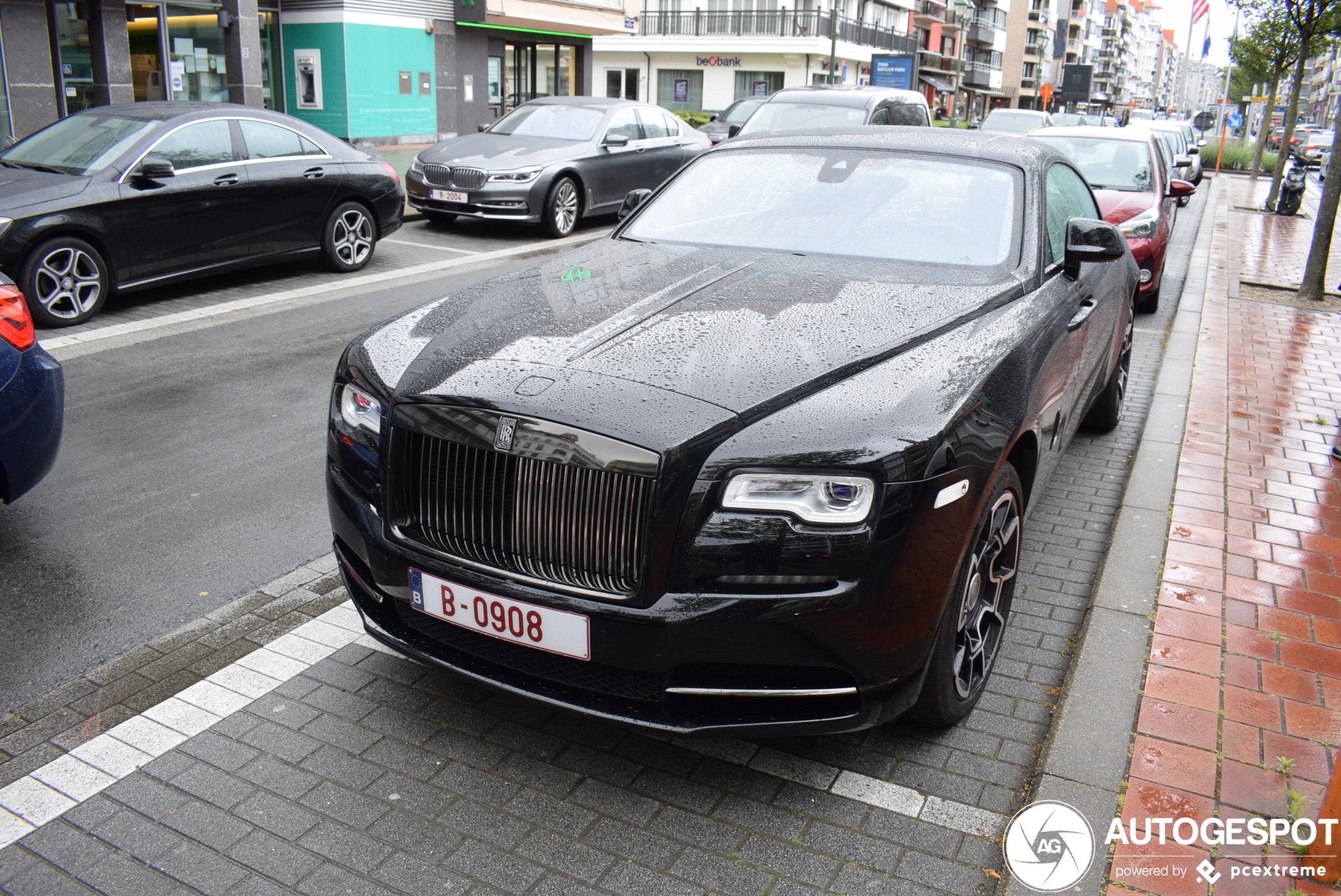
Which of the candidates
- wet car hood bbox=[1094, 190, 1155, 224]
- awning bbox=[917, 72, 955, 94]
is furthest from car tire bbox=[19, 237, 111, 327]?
awning bbox=[917, 72, 955, 94]

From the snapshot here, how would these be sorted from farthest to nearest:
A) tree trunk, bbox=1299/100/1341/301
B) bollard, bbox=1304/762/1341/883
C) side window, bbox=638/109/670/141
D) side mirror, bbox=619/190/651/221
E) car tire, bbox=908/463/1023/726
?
side window, bbox=638/109/670/141
tree trunk, bbox=1299/100/1341/301
side mirror, bbox=619/190/651/221
car tire, bbox=908/463/1023/726
bollard, bbox=1304/762/1341/883

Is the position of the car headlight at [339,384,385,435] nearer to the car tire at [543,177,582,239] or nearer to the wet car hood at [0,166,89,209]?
the wet car hood at [0,166,89,209]

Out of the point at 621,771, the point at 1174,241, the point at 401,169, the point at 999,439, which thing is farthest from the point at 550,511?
the point at 401,169

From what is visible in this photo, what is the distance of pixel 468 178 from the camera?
1257cm

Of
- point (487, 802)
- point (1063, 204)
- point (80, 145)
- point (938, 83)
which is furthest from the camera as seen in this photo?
point (938, 83)

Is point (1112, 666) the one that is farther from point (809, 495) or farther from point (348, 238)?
point (348, 238)

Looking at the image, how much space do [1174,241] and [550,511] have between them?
16638mm

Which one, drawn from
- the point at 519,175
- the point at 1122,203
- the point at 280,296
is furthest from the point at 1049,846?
the point at 519,175

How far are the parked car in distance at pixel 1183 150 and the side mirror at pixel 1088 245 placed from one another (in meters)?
11.7

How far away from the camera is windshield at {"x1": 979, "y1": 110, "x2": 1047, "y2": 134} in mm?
21172

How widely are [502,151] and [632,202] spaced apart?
27.8ft

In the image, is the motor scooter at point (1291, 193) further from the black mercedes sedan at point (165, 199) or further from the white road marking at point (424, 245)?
the black mercedes sedan at point (165, 199)

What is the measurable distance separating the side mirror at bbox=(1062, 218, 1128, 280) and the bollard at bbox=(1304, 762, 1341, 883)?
2209 mm

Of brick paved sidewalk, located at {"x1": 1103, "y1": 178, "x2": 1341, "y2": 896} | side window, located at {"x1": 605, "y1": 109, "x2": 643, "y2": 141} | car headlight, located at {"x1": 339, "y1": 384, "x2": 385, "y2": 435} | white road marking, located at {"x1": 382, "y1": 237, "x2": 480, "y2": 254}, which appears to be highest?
side window, located at {"x1": 605, "y1": 109, "x2": 643, "y2": 141}
